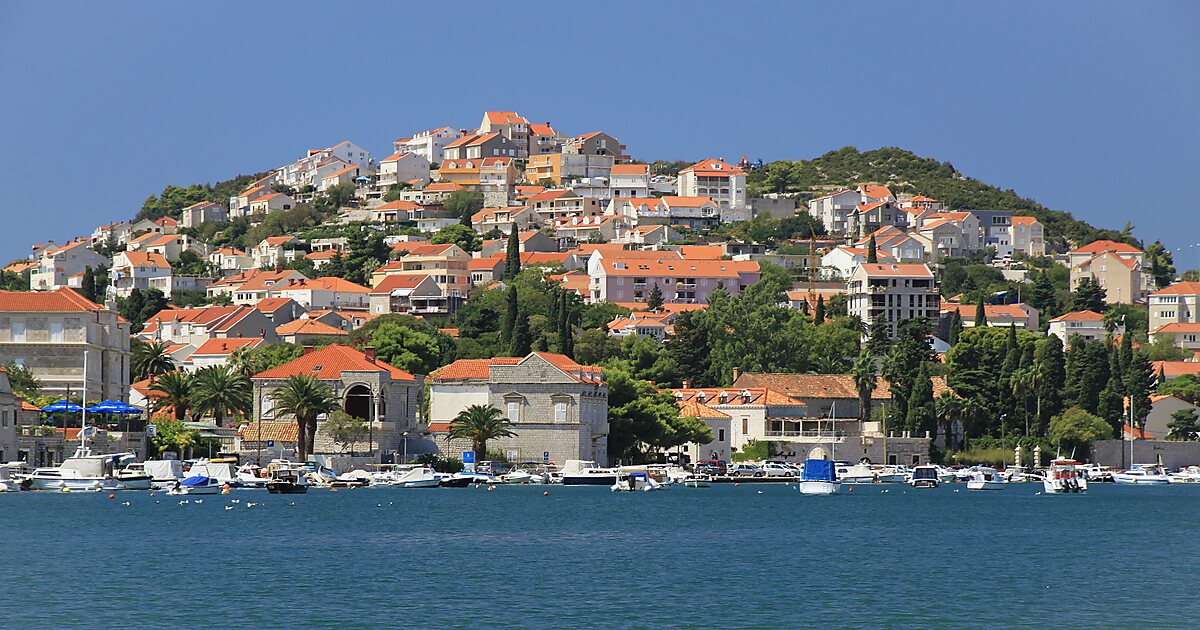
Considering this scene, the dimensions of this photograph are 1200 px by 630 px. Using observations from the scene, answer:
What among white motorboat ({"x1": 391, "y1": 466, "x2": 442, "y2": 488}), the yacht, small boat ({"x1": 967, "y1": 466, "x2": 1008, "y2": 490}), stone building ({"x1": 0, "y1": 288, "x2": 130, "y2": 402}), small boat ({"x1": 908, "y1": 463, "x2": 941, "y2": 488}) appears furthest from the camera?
small boat ({"x1": 908, "y1": 463, "x2": 941, "y2": 488})

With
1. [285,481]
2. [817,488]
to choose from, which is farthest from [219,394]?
[817,488]

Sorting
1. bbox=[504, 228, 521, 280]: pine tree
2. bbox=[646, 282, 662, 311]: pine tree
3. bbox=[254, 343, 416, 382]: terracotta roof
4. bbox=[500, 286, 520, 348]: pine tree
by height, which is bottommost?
bbox=[254, 343, 416, 382]: terracotta roof

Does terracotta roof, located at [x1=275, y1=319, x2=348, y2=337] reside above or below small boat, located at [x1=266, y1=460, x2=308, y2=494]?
above

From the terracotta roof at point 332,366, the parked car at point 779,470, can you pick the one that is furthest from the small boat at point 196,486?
the parked car at point 779,470

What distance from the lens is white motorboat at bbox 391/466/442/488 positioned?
82000mm

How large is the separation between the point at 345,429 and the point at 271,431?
388 centimetres

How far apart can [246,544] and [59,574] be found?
9000 mm

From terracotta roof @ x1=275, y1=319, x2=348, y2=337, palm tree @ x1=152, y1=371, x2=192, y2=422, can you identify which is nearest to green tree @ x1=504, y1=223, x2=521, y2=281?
terracotta roof @ x1=275, y1=319, x2=348, y2=337

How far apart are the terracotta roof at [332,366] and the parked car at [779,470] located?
20824 mm

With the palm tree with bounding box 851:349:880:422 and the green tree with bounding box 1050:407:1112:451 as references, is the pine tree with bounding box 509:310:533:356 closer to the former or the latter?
the palm tree with bounding box 851:349:880:422

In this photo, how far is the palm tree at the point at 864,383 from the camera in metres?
109

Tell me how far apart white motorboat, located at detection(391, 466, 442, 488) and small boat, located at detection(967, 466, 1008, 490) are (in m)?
26.5

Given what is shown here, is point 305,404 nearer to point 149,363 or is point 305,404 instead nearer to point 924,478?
point 149,363

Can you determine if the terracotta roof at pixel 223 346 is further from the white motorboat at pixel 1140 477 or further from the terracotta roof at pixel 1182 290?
the terracotta roof at pixel 1182 290
